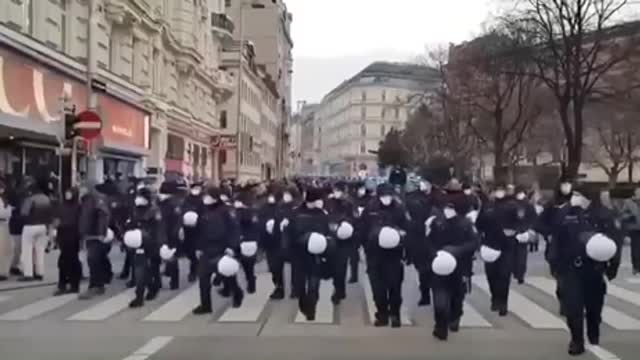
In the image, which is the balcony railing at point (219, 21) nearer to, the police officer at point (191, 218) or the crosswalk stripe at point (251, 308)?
the police officer at point (191, 218)

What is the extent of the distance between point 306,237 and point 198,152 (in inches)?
1789

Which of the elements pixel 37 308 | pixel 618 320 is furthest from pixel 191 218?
pixel 618 320

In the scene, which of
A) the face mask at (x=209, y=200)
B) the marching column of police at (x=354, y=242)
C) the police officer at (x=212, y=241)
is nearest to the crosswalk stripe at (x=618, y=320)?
the marching column of police at (x=354, y=242)

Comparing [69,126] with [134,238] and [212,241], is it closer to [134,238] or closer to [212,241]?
[134,238]

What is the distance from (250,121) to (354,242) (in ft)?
229

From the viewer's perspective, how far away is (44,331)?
12.2m

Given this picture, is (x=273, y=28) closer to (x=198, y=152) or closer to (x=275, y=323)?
(x=198, y=152)

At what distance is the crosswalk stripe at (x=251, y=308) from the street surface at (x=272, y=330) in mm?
17

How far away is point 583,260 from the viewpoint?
35.3 ft

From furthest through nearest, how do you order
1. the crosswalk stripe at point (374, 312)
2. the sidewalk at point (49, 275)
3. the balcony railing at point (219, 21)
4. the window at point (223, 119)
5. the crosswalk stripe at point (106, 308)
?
the window at point (223, 119) < the balcony railing at point (219, 21) < the sidewalk at point (49, 275) < the crosswalk stripe at point (106, 308) < the crosswalk stripe at point (374, 312)

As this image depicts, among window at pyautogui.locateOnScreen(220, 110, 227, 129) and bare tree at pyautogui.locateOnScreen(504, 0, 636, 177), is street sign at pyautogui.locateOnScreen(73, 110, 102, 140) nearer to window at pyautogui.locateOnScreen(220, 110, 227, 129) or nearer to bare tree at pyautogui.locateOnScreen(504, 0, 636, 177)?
bare tree at pyautogui.locateOnScreen(504, 0, 636, 177)

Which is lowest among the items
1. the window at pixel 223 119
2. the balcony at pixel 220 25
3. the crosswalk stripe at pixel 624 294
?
the crosswalk stripe at pixel 624 294

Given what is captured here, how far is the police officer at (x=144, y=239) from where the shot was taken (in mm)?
14836

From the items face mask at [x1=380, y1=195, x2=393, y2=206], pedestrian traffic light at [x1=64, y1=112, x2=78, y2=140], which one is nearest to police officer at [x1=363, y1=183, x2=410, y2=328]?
face mask at [x1=380, y1=195, x2=393, y2=206]
